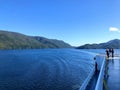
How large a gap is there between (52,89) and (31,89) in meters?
4.22

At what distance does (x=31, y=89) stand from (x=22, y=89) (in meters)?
1.80

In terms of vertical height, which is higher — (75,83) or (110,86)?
(110,86)

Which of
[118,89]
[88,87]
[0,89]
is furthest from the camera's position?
[0,89]

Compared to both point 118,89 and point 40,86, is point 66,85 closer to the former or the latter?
point 40,86

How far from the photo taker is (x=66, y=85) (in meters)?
42.4

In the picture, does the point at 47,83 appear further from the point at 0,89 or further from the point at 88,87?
the point at 88,87

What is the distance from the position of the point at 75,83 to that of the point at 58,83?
3.99 m

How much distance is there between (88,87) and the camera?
1190 inches

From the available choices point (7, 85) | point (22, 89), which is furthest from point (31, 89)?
point (7, 85)

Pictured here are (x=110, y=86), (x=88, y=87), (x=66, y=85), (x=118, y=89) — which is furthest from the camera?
(x=66, y=85)

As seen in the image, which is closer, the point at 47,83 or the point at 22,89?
the point at 22,89

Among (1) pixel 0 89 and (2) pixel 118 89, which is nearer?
(2) pixel 118 89

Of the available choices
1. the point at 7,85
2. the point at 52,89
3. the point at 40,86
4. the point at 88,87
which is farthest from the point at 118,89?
the point at 7,85

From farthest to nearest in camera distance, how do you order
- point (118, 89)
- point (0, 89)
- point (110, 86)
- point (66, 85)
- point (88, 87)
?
1. point (66, 85)
2. point (0, 89)
3. point (88, 87)
4. point (110, 86)
5. point (118, 89)
